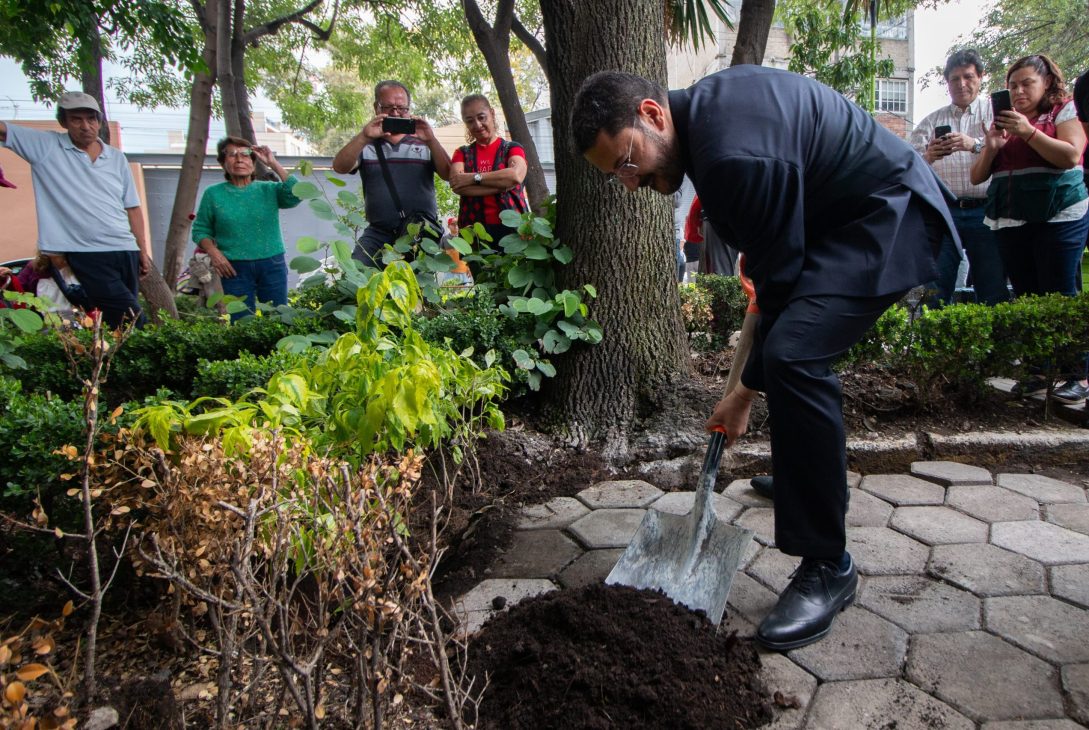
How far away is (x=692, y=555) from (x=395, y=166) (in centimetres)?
335

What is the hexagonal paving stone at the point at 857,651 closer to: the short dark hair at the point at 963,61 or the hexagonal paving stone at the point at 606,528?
the hexagonal paving stone at the point at 606,528

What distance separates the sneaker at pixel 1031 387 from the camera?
12.4 feet

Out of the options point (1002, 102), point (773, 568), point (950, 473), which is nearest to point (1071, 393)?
point (950, 473)

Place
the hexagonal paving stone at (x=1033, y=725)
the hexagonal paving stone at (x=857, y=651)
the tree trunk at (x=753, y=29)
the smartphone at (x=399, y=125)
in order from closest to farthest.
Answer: the hexagonal paving stone at (x=1033, y=725) < the hexagonal paving stone at (x=857, y=651) < the smartphone at (x=399, y=125) < the tree trunk at (x=753, y=29)

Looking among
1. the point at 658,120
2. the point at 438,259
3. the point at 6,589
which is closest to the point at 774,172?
the point at 658,120

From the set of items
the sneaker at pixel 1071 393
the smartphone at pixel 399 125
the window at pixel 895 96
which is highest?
the window at pixel 895 96

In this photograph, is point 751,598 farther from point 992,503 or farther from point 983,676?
point 992,503

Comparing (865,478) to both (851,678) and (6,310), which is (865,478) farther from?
(6,310)

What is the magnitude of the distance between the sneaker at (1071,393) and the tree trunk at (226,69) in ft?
26.9

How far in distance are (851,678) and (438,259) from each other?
106 inches

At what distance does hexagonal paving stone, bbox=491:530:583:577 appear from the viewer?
2568 millimetres

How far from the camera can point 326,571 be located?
1532 millimetres

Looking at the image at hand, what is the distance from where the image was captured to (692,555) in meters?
2.29

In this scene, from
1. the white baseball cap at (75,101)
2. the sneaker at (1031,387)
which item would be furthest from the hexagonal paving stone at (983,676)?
the white baseball cap at (75,101)
